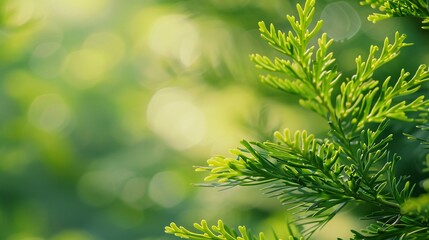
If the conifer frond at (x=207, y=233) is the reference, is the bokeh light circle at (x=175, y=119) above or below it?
above

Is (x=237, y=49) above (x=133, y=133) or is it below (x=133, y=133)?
below

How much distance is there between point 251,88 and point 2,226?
1.28 m

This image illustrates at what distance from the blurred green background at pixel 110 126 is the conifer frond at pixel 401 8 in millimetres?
685

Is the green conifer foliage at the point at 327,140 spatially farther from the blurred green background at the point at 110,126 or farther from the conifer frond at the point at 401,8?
the blurred green background at the point at 110,126

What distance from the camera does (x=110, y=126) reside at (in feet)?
7.70

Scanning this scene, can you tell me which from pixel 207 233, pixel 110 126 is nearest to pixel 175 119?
pixel 110 126

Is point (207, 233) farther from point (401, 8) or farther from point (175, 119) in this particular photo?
point (175, 119)

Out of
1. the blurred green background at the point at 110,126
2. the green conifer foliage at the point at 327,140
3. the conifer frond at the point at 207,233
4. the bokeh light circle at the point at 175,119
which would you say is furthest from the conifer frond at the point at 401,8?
the bokeh light circle at the point at 175,119

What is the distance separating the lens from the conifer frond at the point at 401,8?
0.40 m

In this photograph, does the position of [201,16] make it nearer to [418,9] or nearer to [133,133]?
[418,9]

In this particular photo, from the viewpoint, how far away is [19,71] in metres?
2.15

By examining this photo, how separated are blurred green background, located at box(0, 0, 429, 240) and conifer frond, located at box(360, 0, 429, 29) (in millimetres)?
685

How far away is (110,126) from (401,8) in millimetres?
1994

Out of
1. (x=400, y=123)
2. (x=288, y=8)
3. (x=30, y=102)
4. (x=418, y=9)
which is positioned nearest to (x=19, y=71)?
(x=30, y=102)
